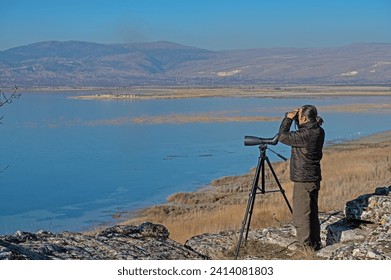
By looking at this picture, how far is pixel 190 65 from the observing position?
4717 inches

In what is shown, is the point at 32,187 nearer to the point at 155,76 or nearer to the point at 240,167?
the point at 240,167

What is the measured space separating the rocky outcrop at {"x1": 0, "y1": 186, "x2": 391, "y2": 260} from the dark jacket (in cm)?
53

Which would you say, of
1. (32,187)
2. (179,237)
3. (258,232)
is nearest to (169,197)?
(32,187)

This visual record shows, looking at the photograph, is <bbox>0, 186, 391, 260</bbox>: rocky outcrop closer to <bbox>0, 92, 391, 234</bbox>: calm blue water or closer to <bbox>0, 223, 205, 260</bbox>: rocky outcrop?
<bbox>0, 223, 205, 260</bbox>: rocky outcrop

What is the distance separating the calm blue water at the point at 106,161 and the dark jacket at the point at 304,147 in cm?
352

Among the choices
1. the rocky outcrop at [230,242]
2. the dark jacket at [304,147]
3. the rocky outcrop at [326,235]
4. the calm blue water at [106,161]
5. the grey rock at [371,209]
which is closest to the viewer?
the rocky outcrop at [230,242]

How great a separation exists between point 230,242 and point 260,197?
5637mm

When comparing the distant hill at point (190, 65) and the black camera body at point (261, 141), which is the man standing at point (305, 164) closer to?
the black camera body at point (261, 141)

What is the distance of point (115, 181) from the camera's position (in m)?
13.4

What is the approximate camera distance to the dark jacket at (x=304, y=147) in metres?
3.98

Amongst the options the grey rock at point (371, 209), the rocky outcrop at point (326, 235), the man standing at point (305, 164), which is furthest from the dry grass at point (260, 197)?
the man standing at point (305, 164)

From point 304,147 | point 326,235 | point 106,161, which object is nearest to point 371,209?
point 326,235

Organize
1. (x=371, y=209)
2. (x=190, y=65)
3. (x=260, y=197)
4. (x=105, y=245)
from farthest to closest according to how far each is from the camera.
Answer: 1. (x=190, y=65)
2. (x=260, y=197)
3. (x=371, y=209)
4. (x=105, y=245)

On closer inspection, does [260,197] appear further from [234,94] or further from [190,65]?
[190,65]
